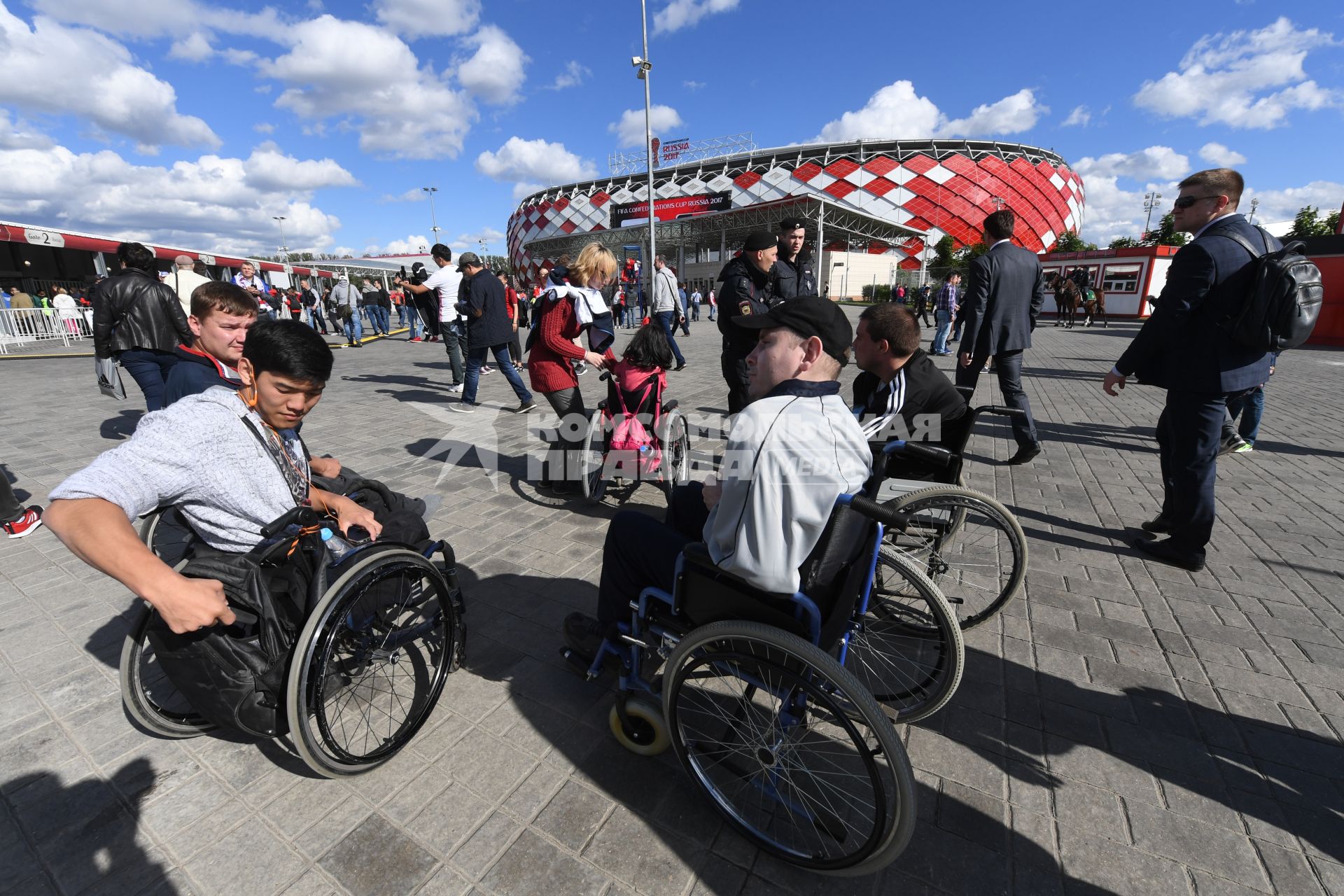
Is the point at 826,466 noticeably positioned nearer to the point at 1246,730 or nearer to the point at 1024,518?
the point at 1246,730

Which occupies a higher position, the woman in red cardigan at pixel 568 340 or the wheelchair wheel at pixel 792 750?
the woman in red cardigan at pixel 568 340

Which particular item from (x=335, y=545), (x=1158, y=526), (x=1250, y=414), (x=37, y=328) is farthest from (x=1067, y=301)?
(x=37, y=328)

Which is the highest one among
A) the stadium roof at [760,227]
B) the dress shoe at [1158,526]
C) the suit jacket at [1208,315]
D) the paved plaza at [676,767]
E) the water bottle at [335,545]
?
the stadium roof at [760,227]

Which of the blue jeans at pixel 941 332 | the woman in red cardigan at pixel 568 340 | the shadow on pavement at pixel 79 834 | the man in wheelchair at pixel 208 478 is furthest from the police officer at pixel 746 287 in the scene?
the blue jeans at pixel 941 332

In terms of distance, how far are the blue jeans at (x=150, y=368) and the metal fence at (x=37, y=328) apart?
590 inches

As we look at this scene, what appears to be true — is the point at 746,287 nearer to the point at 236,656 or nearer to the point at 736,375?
the point at 736,375

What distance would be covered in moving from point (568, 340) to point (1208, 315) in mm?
3951

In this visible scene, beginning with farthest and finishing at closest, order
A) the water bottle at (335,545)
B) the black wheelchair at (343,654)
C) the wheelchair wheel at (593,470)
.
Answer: the wheelchair wheel at (593,470) < the water bottle at (335,545) < the black wheelchair at (343,654)

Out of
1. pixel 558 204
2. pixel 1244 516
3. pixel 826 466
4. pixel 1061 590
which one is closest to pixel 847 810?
pixel 826 466

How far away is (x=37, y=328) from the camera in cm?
1566

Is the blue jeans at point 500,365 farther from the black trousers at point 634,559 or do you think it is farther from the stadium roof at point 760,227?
the stadium roof at point 760,227

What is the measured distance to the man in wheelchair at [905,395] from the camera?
107 inches

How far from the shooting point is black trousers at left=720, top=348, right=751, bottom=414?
4.50 m

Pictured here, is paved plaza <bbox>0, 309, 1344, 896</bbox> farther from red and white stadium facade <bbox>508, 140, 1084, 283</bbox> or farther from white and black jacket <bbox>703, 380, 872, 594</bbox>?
red and white stadium facade <bbox>508, 140, 1084, 283</bbox>
